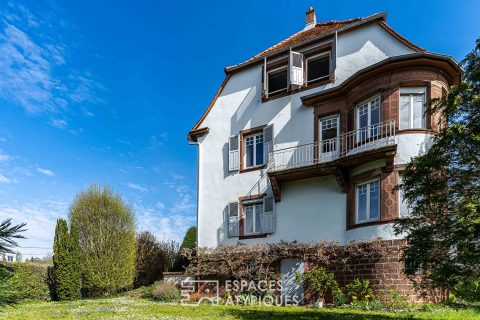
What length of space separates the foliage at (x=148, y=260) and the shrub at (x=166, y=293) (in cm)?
534

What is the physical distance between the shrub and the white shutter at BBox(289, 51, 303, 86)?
11.0m

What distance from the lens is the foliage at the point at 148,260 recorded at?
23.5 m

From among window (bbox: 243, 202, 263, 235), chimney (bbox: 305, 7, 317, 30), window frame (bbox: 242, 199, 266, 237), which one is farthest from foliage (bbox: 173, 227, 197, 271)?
chimney (bbox: 305, 7, 317, 30)

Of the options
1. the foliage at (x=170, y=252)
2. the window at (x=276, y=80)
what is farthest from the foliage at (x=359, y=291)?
the foliage at (x=170, y=252)

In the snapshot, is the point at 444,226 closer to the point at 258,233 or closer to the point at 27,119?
the point at 258,233

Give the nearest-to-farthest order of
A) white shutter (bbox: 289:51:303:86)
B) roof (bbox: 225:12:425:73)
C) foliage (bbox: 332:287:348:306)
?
1. foliage (bbox: 332:287:348:306)
2. roof (bbox: 225:12:425:73)
3. white shutter (bbox: 289:51:303:86)

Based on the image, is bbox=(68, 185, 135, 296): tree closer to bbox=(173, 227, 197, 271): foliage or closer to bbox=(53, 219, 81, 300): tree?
bbox=(53, 219, 81, 300): tree

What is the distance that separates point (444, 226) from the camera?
7414mm

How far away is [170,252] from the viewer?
24.4 meters

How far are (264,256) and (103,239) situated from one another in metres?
9.65

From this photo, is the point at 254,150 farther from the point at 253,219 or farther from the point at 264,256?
the point at 264,256

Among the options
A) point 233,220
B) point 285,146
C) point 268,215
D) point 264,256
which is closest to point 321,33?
point 285,146

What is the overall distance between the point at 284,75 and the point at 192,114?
5922mm

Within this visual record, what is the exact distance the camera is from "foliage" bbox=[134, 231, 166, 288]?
23.5 meters
